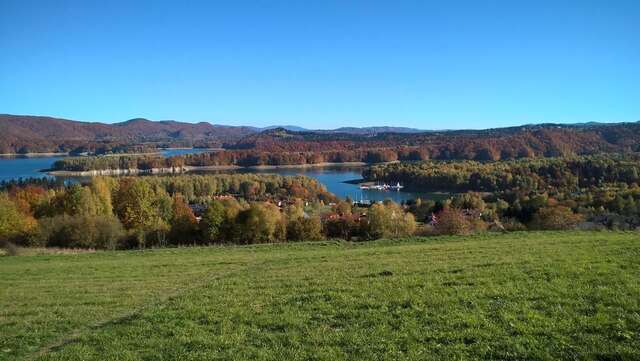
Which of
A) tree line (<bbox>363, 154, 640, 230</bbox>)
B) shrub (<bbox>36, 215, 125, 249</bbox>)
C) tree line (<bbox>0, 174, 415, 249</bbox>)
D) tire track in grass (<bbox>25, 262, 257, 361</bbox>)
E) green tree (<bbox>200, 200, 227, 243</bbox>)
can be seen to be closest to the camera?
Result: tire track in grass (<bbox>25, 262, 257, 361</bbox>)

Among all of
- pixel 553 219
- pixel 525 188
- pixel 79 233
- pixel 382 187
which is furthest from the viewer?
pixel 382 187

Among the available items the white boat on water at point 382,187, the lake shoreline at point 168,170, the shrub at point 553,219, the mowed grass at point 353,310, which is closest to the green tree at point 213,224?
the mowed grass at point 353,310

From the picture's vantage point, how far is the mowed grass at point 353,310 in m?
7.45

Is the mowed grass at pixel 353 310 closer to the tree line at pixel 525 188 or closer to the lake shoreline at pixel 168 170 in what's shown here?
the tree line at pixel 525 188

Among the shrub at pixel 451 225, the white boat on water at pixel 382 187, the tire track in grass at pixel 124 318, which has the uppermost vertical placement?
the tire track in grass at pixel 124 318

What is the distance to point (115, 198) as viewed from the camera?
54.5 m

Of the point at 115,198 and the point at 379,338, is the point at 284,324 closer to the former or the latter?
the point at 379,338

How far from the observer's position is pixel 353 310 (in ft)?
30.8

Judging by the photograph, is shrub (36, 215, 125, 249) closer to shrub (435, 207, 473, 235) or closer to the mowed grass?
the mowed grass

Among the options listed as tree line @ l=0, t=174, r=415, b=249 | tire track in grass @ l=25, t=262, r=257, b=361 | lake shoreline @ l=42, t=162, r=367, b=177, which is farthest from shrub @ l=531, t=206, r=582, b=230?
lake shoreline @ l=42, t=162, r=367, b=177

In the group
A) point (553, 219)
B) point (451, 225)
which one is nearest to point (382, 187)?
point (553, 219)

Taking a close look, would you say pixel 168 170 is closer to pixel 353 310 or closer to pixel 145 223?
pixel 145 223

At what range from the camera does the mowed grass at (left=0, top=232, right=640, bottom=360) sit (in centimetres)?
745

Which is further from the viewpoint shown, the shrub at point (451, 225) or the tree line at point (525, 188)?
the tree line at point (525, 188)
